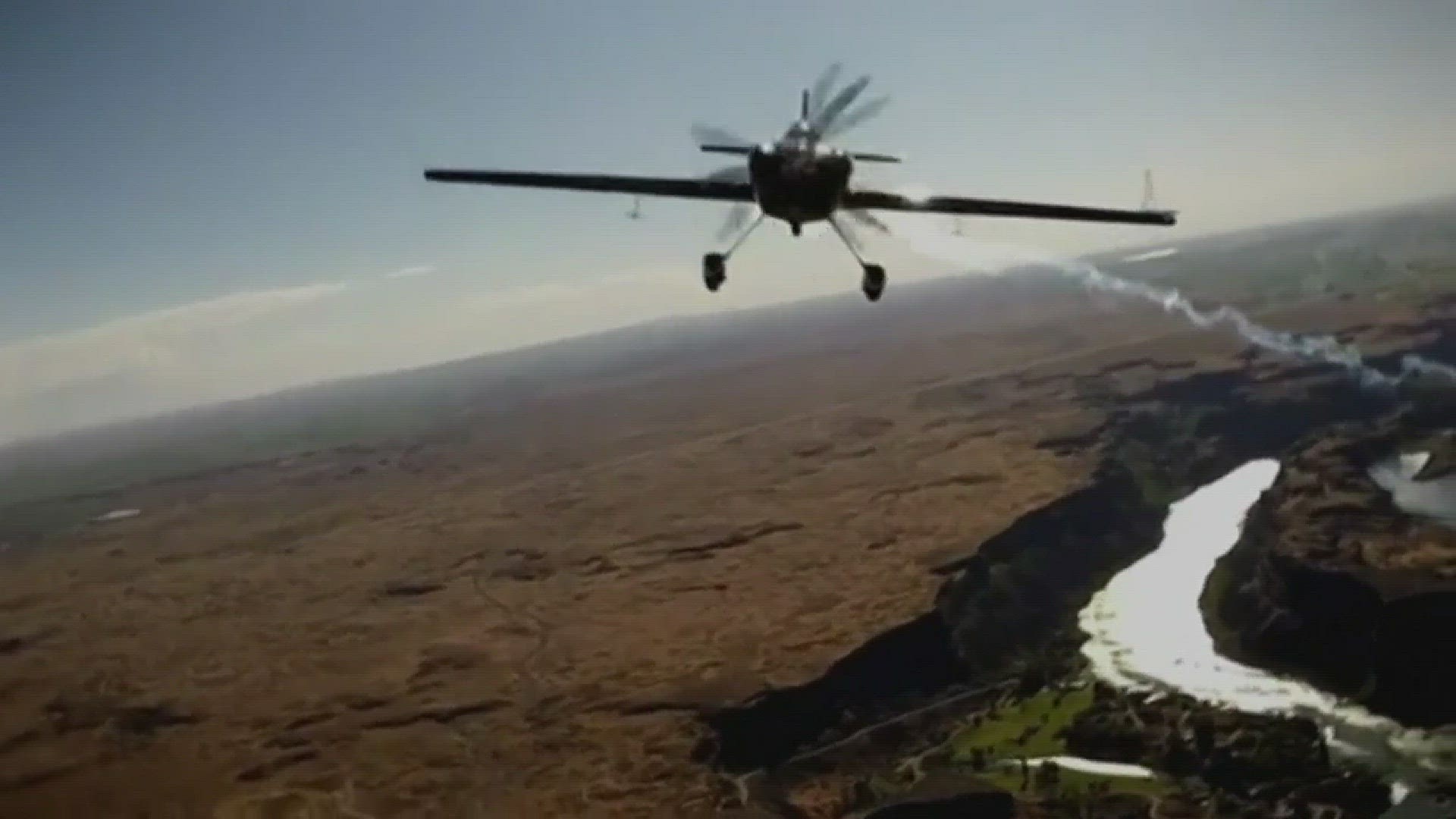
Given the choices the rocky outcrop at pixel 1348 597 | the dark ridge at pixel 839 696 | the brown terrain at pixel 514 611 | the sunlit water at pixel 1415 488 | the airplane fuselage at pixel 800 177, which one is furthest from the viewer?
the sunlit water at pixel 1415 488

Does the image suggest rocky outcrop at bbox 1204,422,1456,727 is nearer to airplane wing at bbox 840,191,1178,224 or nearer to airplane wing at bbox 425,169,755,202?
airplane wing at bbox 840,191,1178,224

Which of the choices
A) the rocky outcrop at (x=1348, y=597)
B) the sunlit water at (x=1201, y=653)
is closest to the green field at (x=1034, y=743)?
the sunlit water at (x=1201, y=653)

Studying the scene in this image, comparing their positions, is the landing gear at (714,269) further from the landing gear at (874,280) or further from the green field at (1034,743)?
the green field at (1034,743)

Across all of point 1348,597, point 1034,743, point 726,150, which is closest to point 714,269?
point 726,150

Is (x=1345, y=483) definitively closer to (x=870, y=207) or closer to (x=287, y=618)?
(x=870, y=207)

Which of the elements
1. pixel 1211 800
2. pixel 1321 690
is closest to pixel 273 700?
pixel 1211 800

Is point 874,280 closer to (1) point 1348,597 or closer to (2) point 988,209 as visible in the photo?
(2) point 988,209

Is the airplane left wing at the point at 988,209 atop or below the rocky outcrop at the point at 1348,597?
atop
